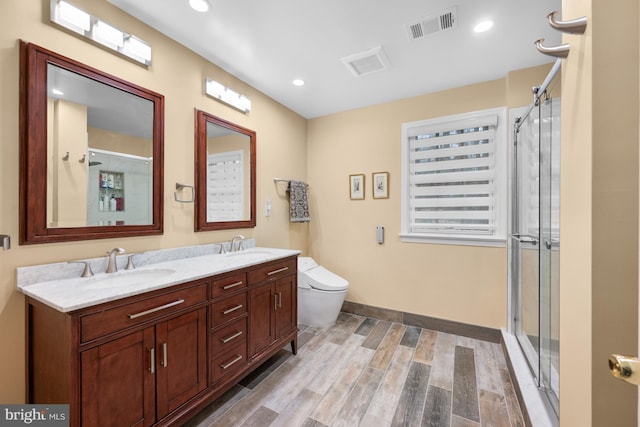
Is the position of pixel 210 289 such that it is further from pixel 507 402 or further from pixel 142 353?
pixel 507 402

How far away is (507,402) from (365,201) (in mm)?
2031

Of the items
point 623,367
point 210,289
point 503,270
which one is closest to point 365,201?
point 503,270

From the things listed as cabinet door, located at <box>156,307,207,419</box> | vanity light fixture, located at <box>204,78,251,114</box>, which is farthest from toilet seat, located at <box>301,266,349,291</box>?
vanity light fixture, located at <box>204,78,251,114</box>

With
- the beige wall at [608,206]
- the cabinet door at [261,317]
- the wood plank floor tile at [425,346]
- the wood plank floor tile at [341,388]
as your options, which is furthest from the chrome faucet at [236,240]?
the beige wall at [608,206]

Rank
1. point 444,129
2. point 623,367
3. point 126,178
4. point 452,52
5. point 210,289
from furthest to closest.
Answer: point 444,129 < point 452,52 < point 126,178 < point 210,289 < point 623,367

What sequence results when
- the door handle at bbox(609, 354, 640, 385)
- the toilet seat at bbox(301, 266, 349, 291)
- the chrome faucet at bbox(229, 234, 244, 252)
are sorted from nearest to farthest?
the door handle at bbox(609, 354, 640, 385) → the chrome faucet at bbox(229, 234, 244, 252) → the toilet seat at bbox(301, 266, 349, 291)

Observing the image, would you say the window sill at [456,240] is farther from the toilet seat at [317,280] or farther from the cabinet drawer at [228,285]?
the cabinet drawer at [228,285]

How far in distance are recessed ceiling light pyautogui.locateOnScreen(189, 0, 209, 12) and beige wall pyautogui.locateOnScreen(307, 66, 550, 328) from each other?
1.87 metres

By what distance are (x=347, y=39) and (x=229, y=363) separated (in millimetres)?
2318

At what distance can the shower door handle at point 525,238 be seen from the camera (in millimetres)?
1863

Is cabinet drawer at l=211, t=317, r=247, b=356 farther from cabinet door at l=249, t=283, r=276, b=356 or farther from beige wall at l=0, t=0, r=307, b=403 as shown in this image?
beige wall at l=0, t=0, r=307, b=403

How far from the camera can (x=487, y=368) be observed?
203cm

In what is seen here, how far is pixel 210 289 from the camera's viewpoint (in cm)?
151

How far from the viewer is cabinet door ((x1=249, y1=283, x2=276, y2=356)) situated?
1805 mm
